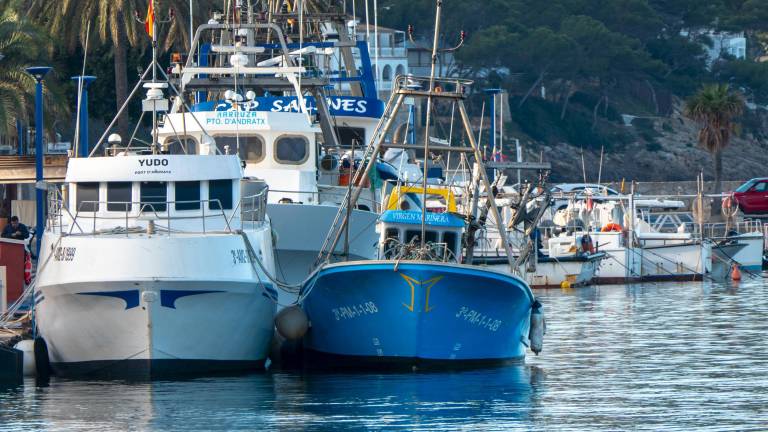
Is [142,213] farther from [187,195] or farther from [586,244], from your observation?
[586,244]

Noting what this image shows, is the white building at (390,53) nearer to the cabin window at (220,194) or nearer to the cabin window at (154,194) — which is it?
the cabin window at (220,194)

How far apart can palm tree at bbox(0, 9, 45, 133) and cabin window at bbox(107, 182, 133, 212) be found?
21.4 metres

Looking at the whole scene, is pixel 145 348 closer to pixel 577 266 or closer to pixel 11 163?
pixel 11 163

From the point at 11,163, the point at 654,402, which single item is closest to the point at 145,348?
the point at 654,402

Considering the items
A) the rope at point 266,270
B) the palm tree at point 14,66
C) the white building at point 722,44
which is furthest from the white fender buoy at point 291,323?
the white building at point 722,44

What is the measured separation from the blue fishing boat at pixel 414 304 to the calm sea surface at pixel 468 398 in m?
0.47

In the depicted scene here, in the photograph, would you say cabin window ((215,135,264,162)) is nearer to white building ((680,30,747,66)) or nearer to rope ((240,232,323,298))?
rope ((240,232,323,298))

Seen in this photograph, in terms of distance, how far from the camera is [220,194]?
25.9 m

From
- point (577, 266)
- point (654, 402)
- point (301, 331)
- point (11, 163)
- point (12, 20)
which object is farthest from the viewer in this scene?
point (577, 266)

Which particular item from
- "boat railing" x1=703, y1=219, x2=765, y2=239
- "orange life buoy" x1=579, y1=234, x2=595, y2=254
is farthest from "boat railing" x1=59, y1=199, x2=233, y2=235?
"boat railing" x1=703, y1=219, x2=765, y2=239

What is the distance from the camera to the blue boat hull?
25.0 m

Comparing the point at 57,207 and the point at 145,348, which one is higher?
the point at 57,207

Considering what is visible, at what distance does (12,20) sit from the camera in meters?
47.9

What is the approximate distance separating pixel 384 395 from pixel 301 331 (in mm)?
3411
